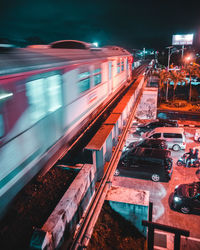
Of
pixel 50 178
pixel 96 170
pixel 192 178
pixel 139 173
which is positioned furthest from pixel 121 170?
pixel 50 178

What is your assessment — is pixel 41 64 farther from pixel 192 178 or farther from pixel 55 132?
pixel 192 178

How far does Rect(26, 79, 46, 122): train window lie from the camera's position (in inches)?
156

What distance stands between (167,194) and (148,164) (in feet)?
4.94

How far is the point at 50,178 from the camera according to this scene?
4.86 m

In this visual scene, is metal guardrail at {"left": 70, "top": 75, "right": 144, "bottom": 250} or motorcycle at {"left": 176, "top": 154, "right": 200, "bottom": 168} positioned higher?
metal guardrail at {"left": 70, "top": 75, "right": 144, "bottom": 250}

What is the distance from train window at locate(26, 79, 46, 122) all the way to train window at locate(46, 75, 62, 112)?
0.23 meters

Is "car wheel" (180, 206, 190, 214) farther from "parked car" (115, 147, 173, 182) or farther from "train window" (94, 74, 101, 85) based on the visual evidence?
"train window" (94, 74, 101, 85)

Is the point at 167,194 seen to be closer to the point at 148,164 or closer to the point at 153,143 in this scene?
the point at 148,164

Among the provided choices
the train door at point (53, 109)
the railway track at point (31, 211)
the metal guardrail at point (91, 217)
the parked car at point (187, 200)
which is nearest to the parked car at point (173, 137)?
the parked car at point (187, 200)

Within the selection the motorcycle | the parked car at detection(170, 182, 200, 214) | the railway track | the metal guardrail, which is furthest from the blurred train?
the motorcycle

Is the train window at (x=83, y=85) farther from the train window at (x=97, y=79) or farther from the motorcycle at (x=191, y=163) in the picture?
the motorcycle at (x=191, y=163)

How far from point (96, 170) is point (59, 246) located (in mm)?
2223

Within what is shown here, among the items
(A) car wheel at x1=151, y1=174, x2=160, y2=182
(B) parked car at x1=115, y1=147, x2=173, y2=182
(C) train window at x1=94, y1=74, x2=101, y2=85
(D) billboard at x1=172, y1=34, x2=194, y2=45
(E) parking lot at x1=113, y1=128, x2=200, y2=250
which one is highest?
(D) billboard at x1=172, y1=34, x2=194, y2=45

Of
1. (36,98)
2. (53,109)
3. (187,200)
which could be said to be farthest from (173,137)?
(36,98)
